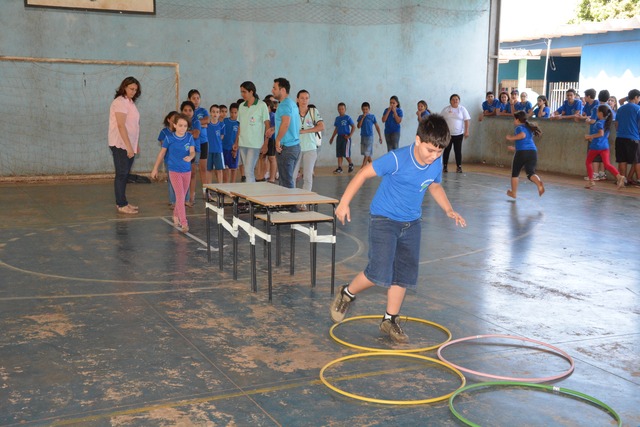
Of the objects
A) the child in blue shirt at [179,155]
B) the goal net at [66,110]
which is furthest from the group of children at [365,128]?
the child in blue shirt at [179,155]

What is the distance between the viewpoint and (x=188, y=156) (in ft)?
30.3

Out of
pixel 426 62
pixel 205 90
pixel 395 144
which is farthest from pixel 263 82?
pixel 426 62

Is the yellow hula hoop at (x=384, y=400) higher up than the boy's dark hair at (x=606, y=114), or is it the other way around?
the boy's dark hair at (x=606, y=114)

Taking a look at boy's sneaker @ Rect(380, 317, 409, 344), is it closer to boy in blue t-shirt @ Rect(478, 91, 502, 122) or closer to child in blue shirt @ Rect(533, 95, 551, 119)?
child in blue shirt @ Rect(533, 95, 551, 119)

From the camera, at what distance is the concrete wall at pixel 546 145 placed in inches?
690

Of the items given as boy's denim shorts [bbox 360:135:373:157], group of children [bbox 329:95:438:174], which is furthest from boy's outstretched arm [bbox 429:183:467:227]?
boy's denim shorts [bbox 360:135:373:157]

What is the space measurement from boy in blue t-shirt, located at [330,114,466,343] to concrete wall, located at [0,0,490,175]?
12.3m

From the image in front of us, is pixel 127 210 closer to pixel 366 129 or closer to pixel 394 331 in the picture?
pixel 394 331

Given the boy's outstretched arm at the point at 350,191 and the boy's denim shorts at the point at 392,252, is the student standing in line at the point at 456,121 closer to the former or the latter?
the boy's denim shorts at the point at 392,252

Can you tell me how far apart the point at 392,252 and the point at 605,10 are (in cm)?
3777

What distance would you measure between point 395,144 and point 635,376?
1391 centimetres

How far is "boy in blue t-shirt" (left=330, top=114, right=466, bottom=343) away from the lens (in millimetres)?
5016

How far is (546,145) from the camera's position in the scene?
728 inches

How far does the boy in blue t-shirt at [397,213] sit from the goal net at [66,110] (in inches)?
479
